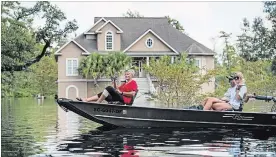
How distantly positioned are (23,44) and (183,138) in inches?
991

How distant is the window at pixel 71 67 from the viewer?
4550 centimetres

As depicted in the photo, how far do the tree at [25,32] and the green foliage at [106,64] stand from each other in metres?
2.78

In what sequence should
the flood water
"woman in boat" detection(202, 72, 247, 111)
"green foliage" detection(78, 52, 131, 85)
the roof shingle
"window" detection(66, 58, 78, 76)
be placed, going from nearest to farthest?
the flood water
"woman in boat" detection(202, 72, 247, 111)
"green foliage" detection(78, 52, 131, 85)
"window" detection(66, 58, 78, 76)
the roof shingle

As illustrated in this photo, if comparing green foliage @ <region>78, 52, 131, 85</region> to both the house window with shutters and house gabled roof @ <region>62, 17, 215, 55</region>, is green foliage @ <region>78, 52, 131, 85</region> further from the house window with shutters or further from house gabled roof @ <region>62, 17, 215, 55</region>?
the house window with shutters

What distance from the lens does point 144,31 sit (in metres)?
47.1

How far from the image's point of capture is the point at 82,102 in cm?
1363

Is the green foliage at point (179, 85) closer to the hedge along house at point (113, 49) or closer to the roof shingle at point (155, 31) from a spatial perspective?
the hedge along house at point (113, 49)

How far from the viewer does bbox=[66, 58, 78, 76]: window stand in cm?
4550

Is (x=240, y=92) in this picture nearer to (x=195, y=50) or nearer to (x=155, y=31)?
(x=195, y=50)

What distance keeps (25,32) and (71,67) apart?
8300 millimetres

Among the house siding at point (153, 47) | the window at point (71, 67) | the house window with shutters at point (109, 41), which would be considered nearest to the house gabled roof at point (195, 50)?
the house siding at point (153, 47)

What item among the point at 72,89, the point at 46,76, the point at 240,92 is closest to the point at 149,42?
the point at 72,89

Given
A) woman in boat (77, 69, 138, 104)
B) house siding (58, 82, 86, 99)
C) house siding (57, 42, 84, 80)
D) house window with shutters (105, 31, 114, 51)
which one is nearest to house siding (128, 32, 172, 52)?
house window with shutters (105, 31, 114, 51)

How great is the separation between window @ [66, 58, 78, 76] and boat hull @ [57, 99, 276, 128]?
3184cm
